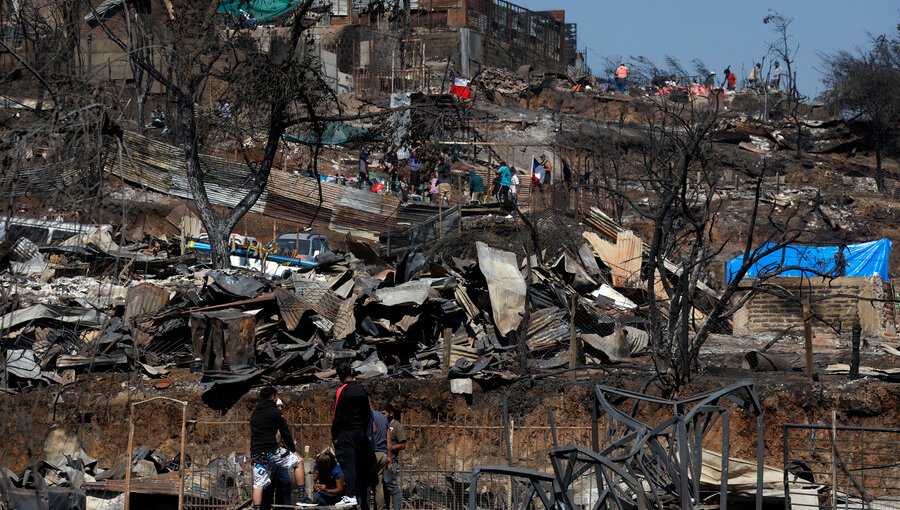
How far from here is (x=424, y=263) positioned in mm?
18609

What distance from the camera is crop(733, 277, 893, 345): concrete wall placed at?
19250 mm

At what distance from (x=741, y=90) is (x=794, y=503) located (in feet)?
127

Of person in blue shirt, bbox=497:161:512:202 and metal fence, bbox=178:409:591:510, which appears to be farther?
person in blue shirt, bbox=497:161:512:202

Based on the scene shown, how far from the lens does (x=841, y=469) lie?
954 centimetres

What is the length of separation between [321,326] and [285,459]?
6.39m

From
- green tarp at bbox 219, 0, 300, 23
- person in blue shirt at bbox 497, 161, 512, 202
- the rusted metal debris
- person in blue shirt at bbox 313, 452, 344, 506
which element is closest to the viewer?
the rusted metal debris

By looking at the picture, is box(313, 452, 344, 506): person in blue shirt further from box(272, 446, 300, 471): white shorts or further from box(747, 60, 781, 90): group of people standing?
box(747, 60, 781, 90): group of people standing

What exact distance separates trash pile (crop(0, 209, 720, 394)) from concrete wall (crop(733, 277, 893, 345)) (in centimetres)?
303

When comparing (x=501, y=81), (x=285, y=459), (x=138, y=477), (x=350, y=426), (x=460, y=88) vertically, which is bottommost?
(x=138, y=477)

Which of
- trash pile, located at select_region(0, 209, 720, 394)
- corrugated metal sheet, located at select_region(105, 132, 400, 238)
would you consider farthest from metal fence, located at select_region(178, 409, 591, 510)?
corrugated metal sheet, located at select_region(105, 132, 400, 238)

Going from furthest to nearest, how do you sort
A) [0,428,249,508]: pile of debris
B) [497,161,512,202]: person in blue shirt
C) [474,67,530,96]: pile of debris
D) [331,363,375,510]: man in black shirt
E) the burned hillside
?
[474,67,530,96]: pile of debris
[497,161,512,202]: person in blue shirt
[0,428,249,508]: pile of debris
[331,363,375,510]: man in black shirt
the burned hillside

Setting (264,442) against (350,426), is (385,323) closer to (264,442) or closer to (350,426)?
(264,442)

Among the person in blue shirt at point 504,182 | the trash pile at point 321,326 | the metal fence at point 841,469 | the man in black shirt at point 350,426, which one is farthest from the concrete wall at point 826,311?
the man in black shirt at point 350,426

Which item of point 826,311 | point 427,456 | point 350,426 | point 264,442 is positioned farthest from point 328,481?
point 826,311
